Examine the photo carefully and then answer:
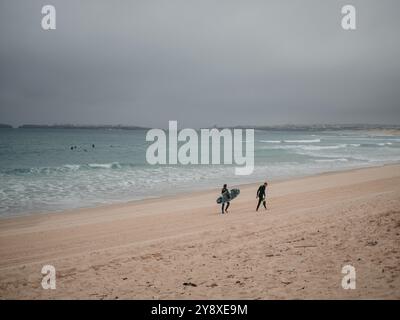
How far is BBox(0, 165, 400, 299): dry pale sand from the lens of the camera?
600 centimetres

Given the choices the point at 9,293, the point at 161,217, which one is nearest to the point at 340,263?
the point at 9,293

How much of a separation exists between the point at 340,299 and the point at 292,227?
4.64m

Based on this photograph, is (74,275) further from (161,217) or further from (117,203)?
(117,203)

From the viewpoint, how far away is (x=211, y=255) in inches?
316

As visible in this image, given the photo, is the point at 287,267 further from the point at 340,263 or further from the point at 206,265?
the point at 206,265

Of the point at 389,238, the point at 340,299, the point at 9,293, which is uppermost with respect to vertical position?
the point at 389,238

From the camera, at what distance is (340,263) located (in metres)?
6.65

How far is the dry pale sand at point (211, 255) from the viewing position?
6000 mm

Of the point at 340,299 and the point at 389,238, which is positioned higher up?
the point at 389,238

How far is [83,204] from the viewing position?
18.5 metres
